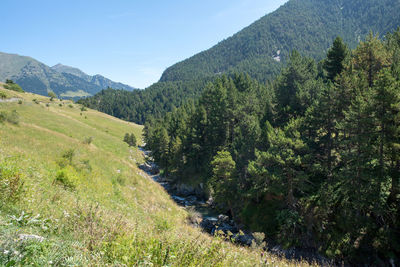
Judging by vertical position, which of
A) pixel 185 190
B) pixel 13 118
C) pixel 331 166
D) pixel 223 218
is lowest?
pixel 185 190

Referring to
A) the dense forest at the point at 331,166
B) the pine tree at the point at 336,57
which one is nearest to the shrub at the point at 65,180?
the dense forest at the point at 331,166

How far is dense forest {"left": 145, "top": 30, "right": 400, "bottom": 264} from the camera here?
1964cm

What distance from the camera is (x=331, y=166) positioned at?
85.9 feet

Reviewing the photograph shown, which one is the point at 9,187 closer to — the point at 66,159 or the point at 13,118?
the point at 66,159

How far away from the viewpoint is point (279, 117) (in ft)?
137

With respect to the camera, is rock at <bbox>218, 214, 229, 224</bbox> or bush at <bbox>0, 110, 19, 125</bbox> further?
rock at <bbox>218, 214, 229, 224</bbox>

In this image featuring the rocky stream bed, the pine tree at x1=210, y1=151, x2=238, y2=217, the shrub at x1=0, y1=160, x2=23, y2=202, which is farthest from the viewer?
the pine tree at x1=210, y1=151, x2=238, y2=217

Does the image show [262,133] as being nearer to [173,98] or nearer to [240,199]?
[240,199]

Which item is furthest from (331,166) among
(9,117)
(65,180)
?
(9,117)

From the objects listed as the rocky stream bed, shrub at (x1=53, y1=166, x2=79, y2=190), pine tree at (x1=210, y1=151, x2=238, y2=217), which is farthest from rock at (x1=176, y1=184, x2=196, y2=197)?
shrub at (x1=53, y1=166, x2=79, y2=190)

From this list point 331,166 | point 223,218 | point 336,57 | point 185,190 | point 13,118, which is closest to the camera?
point 13,118

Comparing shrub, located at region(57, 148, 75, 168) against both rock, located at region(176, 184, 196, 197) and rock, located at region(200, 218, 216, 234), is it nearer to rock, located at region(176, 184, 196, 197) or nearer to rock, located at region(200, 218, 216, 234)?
rock, located at region(200, 218, 216, 234)

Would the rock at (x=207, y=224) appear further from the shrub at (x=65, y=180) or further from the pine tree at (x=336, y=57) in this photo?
the pine tree at (x=336, y=57)

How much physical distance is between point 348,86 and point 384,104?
8028 millimetres
